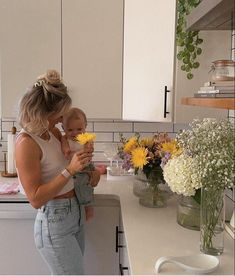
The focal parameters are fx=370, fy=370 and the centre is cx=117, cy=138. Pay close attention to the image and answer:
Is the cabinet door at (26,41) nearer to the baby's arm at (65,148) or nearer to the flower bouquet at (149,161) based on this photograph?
the baby's arm at (65,148)

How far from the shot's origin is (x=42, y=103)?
1.58 meters

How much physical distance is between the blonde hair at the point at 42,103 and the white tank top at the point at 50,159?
5 cm

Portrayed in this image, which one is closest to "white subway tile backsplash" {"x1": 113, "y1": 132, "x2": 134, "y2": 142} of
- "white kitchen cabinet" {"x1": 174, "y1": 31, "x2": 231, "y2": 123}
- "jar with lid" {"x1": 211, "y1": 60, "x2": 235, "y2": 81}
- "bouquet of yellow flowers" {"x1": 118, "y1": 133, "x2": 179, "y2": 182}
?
"white kitchen cabinet" {"x1": 174, "y1": 31, "x2": 231, "y2": 123}

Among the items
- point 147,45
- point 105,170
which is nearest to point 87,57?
point 147,45

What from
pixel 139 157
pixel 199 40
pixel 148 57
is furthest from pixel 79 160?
pixel 199 40

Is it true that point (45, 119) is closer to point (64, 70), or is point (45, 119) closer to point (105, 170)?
point (64, 70)

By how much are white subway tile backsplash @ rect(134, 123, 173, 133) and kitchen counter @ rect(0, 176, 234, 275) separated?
798mm

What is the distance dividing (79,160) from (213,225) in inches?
24.8

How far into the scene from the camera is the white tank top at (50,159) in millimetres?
1619

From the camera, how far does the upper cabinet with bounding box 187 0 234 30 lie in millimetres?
1381

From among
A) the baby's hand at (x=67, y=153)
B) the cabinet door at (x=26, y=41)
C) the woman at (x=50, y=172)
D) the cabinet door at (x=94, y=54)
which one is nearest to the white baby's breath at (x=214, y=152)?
the woman at (x=50, y=172)

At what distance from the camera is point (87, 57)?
7.57 ft

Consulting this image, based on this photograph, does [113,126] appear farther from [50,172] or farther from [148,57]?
[50,172]

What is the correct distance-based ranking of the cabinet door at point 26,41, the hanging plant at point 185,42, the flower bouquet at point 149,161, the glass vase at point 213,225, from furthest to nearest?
the cabinet door at point 26,41
the hanging plant at point 185,42
the flower bouquet at point 149,161
the glass vase at point 213,225
